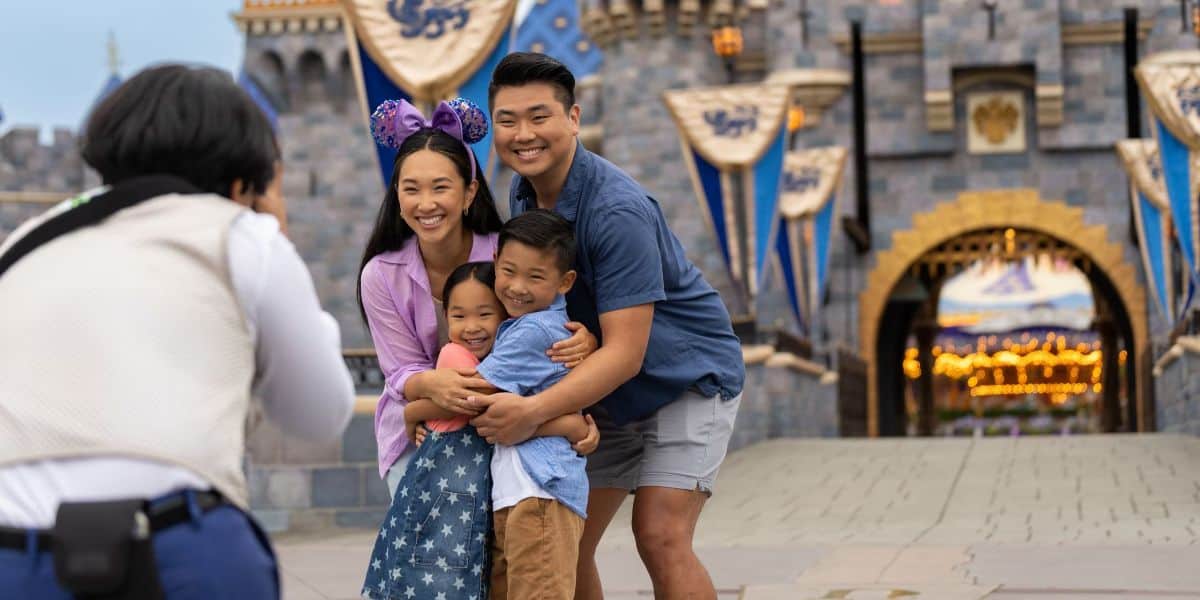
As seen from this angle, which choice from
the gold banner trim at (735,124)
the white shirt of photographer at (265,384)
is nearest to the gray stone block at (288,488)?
the white shirt of photographer at (265,384)

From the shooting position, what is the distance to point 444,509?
2807mm

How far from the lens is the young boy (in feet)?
9.19

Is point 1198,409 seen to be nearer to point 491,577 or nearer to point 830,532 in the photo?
point 830,532

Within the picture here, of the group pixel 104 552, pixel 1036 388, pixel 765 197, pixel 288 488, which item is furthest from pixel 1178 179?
pixel 1036 388

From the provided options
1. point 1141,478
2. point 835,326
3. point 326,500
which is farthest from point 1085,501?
point 835,326

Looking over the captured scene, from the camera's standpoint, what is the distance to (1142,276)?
2084cm

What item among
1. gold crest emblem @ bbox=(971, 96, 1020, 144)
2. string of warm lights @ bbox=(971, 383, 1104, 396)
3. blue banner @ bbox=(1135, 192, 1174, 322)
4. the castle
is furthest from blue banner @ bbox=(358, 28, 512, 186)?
string of warm lights @ bbox=(971, 383, 1104, 396)

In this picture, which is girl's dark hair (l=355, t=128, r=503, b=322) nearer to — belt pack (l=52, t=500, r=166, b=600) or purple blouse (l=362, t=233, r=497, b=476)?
purple blouse (l=362, t=233, r=497, b=476)

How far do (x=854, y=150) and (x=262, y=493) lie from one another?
14.7m

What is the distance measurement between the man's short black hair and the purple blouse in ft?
3.50

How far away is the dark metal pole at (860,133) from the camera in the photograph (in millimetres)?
21234

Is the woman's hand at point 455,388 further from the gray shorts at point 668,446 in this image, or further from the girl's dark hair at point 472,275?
the gray shorts at point 668,446

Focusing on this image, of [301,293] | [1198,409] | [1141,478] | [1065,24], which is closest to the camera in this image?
[301,293]

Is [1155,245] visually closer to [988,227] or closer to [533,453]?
[988,227]
